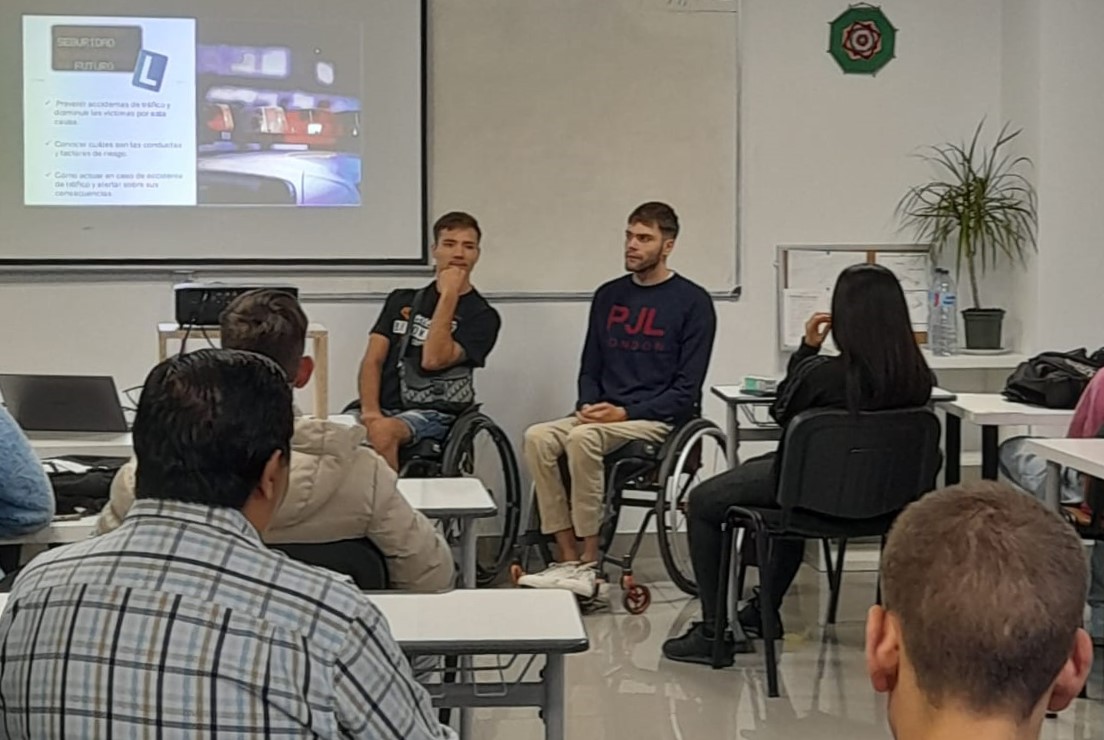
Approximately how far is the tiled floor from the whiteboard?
5.36 feet

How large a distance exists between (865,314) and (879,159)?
6.93 feet

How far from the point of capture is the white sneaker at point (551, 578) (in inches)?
182

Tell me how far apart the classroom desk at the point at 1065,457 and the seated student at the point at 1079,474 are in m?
0.07

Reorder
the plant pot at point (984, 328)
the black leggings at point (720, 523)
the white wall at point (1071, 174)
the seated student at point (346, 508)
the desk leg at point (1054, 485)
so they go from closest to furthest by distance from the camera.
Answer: the seated student at point (346, 508) → the desk leg at point (1054, 485) → the black leggings at point (720, 523) → the white wall at point (1071, 174) → the plant pot at point (984, 328)

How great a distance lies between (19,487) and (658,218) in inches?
110

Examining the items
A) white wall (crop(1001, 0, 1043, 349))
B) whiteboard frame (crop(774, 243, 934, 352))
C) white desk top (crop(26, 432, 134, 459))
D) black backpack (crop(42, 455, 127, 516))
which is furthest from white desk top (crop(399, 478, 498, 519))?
white wall (crop(1001, 0, 1043, 349))

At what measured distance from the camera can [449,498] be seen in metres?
3.22

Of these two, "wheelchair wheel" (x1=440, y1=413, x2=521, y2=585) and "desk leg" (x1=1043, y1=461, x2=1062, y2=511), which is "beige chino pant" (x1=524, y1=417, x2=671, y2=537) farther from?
"desk leg" (x1=1043, y1=461, x2=1062, y2=511)

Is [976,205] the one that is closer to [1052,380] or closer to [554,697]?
[1052,380]

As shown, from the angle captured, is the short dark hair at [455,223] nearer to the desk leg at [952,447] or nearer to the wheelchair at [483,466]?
the wheelchair at [483,466]

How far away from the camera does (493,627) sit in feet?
7.06

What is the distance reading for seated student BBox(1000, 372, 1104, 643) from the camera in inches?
154

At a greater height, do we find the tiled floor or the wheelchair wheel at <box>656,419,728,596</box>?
the wheelchair wheel at <box>656,419,728,596</box>

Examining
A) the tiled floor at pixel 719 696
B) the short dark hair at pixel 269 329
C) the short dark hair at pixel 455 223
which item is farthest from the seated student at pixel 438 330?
the short dark hair at pixel 269 329
